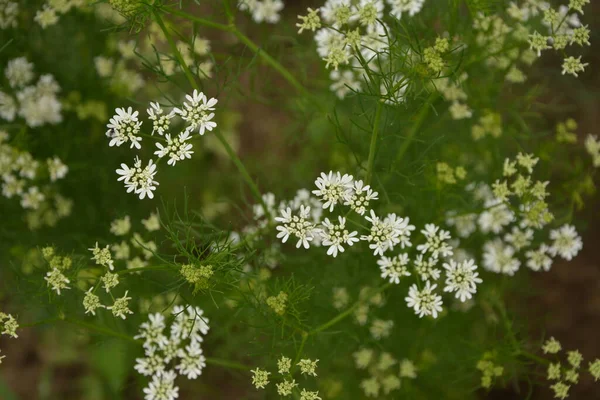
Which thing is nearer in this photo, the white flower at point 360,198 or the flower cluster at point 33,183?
the white flower at point 360,198

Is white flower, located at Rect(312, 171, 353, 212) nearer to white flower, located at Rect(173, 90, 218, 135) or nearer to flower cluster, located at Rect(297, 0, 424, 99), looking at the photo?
flower cluster, located at Rect(297, 0, 424, 99)

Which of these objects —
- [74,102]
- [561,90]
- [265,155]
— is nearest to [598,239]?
[561,90]

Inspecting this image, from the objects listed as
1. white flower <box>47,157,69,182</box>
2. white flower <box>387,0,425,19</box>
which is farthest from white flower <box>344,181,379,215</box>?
white flower <box>47,157,69,182</box>

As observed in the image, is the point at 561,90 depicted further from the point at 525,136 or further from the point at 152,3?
the point at 152,3

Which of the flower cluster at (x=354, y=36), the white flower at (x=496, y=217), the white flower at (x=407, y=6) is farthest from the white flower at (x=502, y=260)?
the white flower at (x=407, y=6)

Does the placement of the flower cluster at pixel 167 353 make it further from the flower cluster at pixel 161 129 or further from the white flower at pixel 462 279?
the white flower at pixel 462 279

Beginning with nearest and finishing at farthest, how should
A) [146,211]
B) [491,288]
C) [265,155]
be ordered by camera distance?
1. [491,288]
2. [146,211]
3. [265,155]

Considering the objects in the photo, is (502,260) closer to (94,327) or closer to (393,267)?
(393,267)

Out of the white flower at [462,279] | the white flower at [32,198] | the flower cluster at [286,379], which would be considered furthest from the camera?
the white flower at [32,198]
